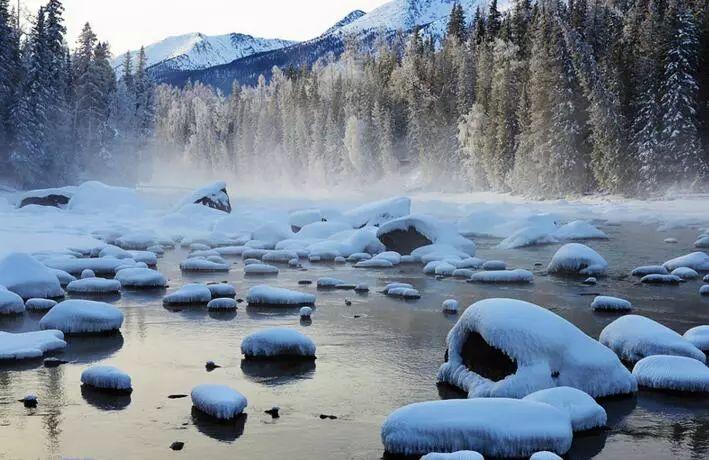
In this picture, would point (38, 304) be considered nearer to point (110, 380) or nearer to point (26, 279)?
point (26, 279)

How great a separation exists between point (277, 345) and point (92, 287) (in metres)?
7.50

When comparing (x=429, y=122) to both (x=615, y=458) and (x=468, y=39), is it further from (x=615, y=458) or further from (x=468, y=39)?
(x=615, y=458)

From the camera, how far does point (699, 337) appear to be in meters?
11.7

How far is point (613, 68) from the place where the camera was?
5303cm

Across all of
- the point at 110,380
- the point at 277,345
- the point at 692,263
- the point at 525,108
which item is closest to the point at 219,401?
the point at 110,380

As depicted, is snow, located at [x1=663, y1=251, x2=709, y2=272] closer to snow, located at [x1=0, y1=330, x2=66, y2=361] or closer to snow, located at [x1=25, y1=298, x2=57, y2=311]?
snow, located at [x1=25, y1=298, x2=57, y2=311]

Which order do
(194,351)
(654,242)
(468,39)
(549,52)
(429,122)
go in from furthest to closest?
(468,39) < (429,122) < (549,52) < (654,242) < (194,351)

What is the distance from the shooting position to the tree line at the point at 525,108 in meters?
49.8

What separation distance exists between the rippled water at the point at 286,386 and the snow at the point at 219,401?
19 cm

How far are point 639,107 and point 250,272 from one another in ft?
129

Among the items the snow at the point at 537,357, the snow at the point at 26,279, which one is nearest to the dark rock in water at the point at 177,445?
the snow at the point at 537,357

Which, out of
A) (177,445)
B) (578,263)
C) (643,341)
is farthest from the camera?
(578,263)

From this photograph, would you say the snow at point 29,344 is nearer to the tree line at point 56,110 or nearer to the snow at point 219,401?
the snow at point 219,401

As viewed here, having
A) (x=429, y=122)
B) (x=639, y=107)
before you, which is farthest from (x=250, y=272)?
(x=429, y=122)
